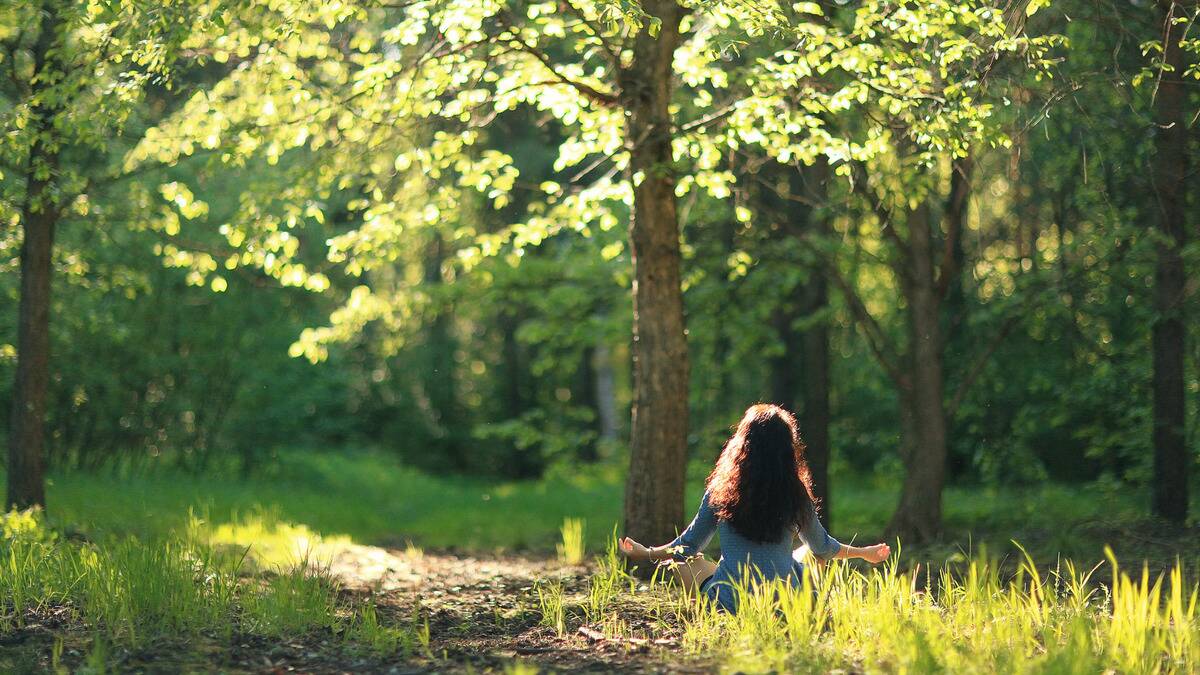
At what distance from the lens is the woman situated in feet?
19.4

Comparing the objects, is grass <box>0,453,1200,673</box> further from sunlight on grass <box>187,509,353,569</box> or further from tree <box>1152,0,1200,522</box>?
tree <box>1152,0,1200,522</box>

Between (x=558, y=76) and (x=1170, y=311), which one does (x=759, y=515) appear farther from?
(x=1170, y=311)

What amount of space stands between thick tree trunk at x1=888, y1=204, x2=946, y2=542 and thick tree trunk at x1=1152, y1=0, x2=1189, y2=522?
73.4 inches

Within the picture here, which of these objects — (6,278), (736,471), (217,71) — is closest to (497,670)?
(736,471)

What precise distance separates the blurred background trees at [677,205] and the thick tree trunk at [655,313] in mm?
28

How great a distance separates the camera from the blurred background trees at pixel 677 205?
7.63m

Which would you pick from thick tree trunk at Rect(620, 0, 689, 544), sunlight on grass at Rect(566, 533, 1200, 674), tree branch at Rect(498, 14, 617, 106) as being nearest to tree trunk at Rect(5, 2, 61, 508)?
tree branch at Rect(498, 14, 617, 106)

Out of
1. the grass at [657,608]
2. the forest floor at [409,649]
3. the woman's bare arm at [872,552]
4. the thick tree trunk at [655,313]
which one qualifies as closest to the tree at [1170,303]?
the grass at [657,608]

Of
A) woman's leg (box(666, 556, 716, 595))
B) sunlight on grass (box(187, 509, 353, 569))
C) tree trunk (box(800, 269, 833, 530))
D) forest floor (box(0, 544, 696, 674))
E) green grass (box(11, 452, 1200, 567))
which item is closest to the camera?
forest floor (box(0, 544, 696, 674))

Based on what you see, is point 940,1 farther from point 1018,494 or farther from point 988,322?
point 1018,494

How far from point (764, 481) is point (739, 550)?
0.39 m

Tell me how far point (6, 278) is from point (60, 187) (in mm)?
3210

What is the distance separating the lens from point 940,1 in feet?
22.1

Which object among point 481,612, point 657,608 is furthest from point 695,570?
point 481,612
